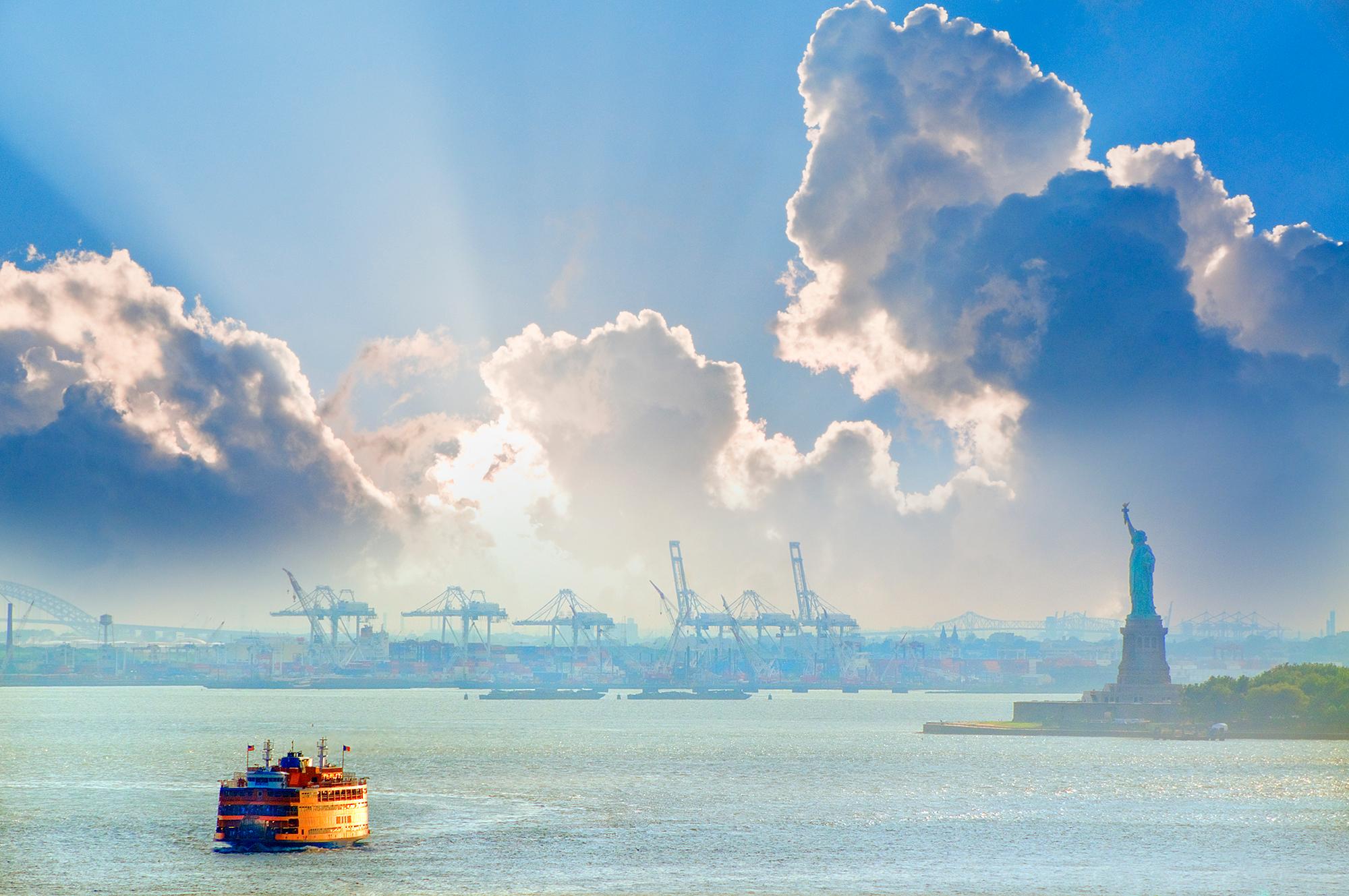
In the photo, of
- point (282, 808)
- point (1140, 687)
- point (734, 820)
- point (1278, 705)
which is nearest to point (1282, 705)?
point (1278, 705)

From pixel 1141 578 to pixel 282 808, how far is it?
88.8 metres

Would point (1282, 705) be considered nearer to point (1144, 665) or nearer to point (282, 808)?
point (1144, 665)

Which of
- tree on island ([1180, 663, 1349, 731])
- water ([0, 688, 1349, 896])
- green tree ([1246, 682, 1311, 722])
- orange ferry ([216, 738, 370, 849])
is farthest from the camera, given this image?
green tree ([1246, 682, 1311, 722])

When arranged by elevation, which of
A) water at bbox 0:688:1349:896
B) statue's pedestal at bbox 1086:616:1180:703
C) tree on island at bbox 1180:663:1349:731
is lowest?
water at bbox 0:688:1349:896

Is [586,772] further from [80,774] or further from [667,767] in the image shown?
[80,774]

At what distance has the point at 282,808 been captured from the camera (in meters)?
70.4

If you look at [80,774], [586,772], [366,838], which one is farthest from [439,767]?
[366,838]

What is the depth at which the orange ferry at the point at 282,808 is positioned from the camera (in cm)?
7031

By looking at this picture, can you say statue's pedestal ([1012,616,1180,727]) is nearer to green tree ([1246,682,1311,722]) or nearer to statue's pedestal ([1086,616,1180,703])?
statue's pedestal ([1086,616,1180,703])

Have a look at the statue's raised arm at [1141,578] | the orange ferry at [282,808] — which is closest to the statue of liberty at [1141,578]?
the statue's raised arm at [1141,578]

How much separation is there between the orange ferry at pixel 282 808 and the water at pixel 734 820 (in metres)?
1.20

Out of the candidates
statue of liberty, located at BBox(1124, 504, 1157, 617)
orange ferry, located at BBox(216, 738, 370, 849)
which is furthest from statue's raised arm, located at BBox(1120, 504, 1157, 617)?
orange ferry, located at BBox(216, 738, 370, 849)

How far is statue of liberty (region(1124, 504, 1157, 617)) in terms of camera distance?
141 meters

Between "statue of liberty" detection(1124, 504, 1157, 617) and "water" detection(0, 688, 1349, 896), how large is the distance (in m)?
10.7
